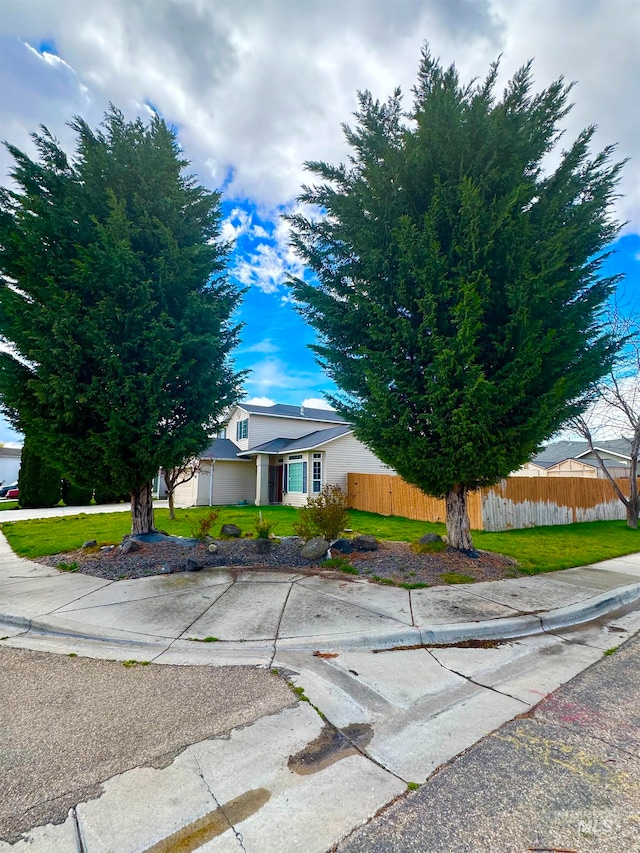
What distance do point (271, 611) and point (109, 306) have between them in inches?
215

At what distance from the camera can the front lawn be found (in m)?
7.97

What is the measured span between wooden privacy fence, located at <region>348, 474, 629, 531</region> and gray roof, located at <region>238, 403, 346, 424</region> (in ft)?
19.6

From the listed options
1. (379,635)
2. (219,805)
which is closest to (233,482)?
(379,635)

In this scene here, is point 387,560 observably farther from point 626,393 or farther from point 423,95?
point 626,393

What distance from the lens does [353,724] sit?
257 cm

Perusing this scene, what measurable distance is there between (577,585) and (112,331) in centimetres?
840

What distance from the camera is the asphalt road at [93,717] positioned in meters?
2.01

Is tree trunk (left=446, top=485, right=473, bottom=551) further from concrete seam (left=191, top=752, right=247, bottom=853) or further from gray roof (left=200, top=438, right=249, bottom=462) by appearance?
gray roof (left=200, top=438, right=249, bottom=462)

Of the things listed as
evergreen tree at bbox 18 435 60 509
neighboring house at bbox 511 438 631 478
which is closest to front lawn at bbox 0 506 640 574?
evergreen tree at bbox 18 435 60 509

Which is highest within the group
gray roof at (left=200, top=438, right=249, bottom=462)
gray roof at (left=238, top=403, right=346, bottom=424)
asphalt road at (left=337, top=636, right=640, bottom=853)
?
gray roof at (left=238, top=403, right=346, bottom=424)

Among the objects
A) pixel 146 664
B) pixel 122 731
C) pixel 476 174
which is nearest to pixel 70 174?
pixel 476 174

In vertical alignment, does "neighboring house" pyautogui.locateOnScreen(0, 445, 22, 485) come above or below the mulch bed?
above

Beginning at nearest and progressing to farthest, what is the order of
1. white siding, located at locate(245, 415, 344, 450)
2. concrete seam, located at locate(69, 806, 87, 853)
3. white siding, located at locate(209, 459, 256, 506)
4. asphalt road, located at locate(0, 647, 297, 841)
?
concrete seam, located at locate(69, 806, 87, 853)
asphalt road, located at locate(0, 647, 297, 841)
white siding, located at locate(209, 459, 256, 506)
white siding, located at locate(245, 415, 344, 450)

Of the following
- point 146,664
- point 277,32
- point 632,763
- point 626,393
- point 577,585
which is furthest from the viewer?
point 626,393
